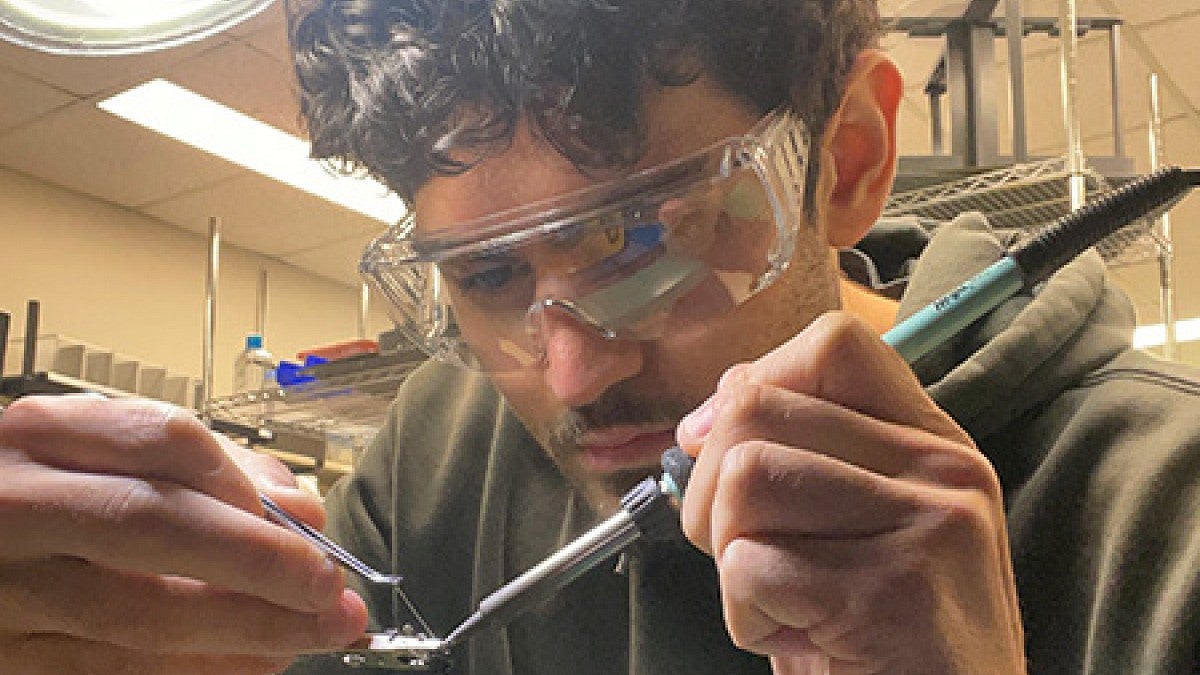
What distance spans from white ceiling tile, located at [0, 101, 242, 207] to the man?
2715 mm

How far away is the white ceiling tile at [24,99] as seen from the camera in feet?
11.3

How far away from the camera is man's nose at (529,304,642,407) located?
0.99 metres

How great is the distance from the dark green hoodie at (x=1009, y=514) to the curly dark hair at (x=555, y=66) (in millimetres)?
214

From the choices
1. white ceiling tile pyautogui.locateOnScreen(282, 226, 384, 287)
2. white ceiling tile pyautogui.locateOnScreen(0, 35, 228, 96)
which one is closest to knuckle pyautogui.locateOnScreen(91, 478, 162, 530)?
white ceiling tile pyautogui.locateOnScreen(0, 35, 228, 96)

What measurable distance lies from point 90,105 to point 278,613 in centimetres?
316

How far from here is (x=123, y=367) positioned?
342cm

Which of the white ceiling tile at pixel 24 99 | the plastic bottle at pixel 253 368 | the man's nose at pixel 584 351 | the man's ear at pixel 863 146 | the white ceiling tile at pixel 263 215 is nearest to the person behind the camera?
the man's nose at pixel 584 351

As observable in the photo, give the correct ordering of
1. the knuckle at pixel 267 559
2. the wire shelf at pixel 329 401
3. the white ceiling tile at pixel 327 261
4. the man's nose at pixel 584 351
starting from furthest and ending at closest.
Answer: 1. the white ceiling tile at pixel 327 261
2. the wire shelf at pixel 329 401
3. the man's nose at pixel 584 351
4. the knuckle at pixel 267 559

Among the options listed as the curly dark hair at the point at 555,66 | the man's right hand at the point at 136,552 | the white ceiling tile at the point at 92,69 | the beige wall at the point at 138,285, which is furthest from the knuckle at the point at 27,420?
the beige wall at the point at 138,285

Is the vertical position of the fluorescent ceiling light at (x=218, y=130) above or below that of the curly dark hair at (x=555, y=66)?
above

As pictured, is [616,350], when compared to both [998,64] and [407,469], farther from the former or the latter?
[998,64]

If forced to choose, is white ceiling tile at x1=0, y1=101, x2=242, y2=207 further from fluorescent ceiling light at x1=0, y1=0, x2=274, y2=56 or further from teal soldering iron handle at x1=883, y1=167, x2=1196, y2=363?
teal soldering iron handle at x1=883, y1=167, x2=1196, y2=363

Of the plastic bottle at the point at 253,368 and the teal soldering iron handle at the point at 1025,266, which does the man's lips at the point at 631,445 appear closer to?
the teal soldering iron handle at the point at 1025,266

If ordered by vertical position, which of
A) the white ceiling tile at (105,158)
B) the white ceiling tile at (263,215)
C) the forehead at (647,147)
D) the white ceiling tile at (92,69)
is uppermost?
the white ceiling tile at (92,69)
